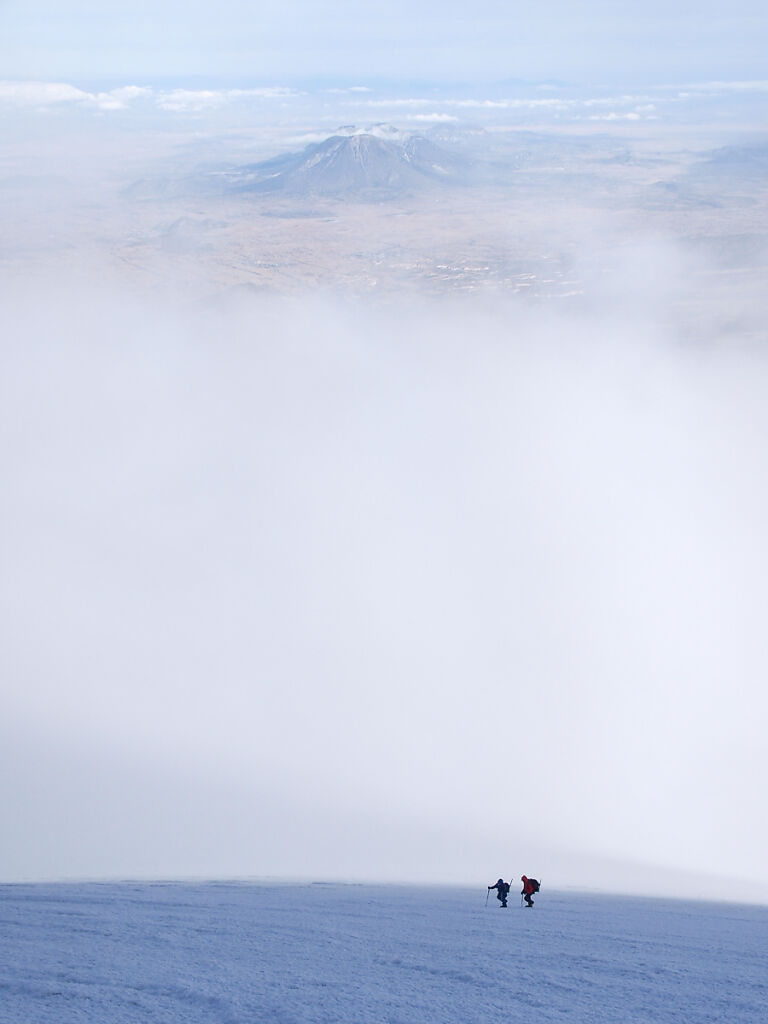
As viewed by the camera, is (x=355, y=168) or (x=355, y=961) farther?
(x=355, y=168)

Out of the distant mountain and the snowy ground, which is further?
the distant mountain

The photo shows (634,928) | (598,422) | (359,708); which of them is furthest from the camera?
(598,422)

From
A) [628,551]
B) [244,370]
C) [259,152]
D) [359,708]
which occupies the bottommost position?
[359,708]

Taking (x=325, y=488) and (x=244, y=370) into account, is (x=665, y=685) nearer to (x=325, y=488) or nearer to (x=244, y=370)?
(x=325, y=488)

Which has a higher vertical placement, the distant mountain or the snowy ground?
the distant mountain

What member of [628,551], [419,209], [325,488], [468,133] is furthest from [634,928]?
[468,133]
